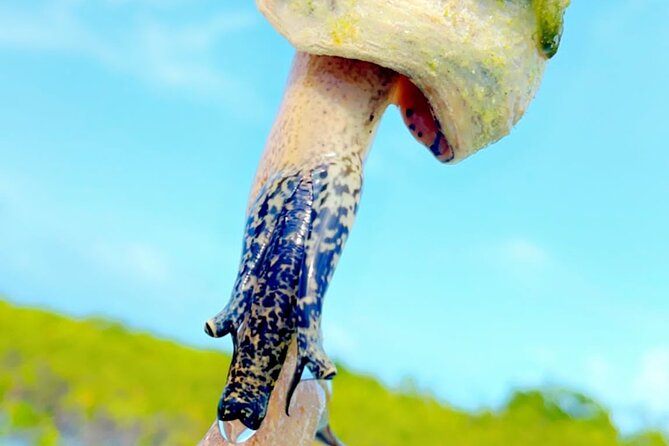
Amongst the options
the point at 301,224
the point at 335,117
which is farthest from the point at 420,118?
the point at 301,224

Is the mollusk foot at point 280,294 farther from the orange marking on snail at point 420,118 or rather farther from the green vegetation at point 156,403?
the green vegetation at point 156,403

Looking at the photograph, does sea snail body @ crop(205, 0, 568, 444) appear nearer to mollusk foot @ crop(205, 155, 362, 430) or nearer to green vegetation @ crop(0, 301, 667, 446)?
mollusk foot @ crop(205, 155, 362, 430)

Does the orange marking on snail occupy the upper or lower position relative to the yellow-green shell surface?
lower

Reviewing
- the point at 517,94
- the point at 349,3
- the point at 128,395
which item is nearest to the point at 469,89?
the point at 517,94

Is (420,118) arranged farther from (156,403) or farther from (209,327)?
(156,403)

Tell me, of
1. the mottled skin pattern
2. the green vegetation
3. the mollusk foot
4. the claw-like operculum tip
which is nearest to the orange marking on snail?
the mottled skin pattern

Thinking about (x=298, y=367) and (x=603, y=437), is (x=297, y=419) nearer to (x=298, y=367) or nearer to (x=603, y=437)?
(x=298, y=367)
